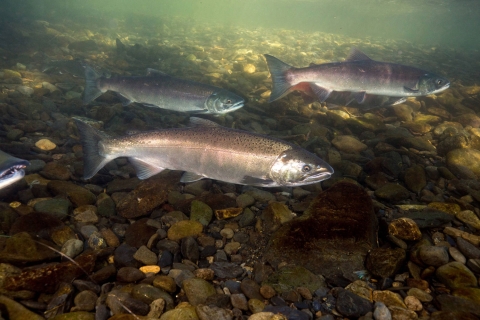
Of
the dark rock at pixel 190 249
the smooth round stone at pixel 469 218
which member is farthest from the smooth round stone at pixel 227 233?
the smooth round stone at pixel 469 218

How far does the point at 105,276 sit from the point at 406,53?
27.6 m

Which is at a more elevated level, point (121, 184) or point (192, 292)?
point (192, 292)

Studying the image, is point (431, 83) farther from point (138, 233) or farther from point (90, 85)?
point (90, 85)

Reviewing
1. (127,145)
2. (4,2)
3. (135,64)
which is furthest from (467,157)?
(4,2)

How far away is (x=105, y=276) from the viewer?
2604 millimetres

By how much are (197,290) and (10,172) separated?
212 cm

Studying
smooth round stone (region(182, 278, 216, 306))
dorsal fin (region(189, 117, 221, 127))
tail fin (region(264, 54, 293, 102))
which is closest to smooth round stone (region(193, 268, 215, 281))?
smooth round stone (region(182, 278, 216, 306))

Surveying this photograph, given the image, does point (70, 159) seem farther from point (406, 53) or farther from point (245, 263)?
point (406, 53)

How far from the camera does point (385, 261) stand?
275 centimetres

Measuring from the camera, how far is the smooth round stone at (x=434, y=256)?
2.69 meters

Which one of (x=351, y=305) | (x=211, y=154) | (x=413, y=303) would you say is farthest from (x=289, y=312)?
(x=211, y=154)

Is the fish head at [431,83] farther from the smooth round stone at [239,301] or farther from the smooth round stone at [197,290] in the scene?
the smooth round stone at [197,290]

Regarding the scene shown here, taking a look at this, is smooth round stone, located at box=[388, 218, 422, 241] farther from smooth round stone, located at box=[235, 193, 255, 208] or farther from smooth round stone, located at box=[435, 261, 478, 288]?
smooth round stone, located at box=[235, 193, 255, 208]

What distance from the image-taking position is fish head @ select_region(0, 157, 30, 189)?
8.06 feet
